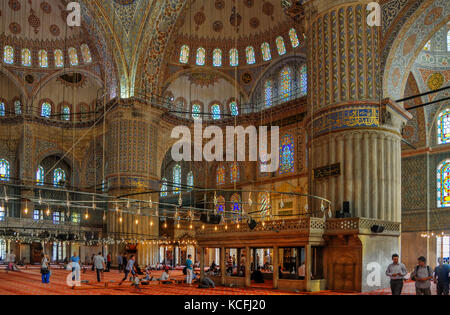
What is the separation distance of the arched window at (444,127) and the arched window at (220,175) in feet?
36.7

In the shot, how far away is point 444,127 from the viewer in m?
19.7

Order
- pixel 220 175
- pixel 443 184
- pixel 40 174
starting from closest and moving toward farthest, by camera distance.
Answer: pixel 443 184 → pixel 220 175 → pixel 40 174

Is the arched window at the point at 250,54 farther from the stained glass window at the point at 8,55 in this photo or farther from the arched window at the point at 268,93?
the stained glass window at the point at 8,55

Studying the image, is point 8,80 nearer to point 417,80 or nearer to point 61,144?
point 61,144

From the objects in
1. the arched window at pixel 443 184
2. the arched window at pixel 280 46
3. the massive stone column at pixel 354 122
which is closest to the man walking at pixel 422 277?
the massive stone column at pixel 354 122

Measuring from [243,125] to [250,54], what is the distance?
11.8 ft

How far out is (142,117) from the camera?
2328 centimetres

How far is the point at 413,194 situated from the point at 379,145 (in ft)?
23.8

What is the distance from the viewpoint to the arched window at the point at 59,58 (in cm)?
2658

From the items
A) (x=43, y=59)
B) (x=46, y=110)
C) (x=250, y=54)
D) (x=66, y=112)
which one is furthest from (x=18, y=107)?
(x=250, y=54)

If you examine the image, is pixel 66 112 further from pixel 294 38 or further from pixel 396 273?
pixel 396 273

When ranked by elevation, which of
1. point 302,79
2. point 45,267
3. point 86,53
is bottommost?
point 45,267

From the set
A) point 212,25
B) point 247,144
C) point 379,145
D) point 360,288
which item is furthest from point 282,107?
point 360,288

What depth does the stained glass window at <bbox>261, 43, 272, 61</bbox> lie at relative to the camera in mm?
25344
